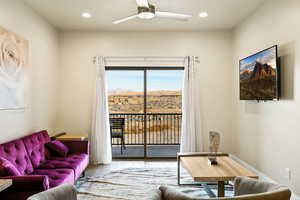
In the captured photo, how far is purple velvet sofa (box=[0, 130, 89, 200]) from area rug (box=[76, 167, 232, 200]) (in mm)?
315

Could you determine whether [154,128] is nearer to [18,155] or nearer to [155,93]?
[155,93]

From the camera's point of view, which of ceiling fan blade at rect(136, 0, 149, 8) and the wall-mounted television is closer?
ceiling fan blade at rect(136, 0, 149, 8)

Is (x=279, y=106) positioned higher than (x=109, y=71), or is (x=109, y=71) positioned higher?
(x=109, y=71)

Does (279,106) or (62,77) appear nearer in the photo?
(279,106)

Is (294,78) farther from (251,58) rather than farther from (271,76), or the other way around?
(251,58)

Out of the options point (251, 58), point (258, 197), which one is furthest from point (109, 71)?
point (258, 197)

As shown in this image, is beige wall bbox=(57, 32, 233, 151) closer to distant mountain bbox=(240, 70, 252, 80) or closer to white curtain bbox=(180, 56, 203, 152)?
white curtain bbox=(180, 56, 203, 152)

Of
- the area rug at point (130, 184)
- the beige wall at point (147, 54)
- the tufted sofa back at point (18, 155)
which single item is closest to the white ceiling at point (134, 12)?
the beige wall at point (147, 54)

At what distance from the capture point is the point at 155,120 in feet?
18.2

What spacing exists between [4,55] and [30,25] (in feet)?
3.27

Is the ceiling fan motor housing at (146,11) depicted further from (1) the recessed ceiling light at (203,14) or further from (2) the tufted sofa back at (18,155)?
(2) the tufted sofa back at (18,155)

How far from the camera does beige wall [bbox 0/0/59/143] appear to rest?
3059 millimetres

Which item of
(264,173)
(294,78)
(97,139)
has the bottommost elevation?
(264,173)

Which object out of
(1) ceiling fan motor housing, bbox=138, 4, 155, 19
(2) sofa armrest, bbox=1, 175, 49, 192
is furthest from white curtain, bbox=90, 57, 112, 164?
(2) sofa armrest, bbox=1, 175, 49, 192
